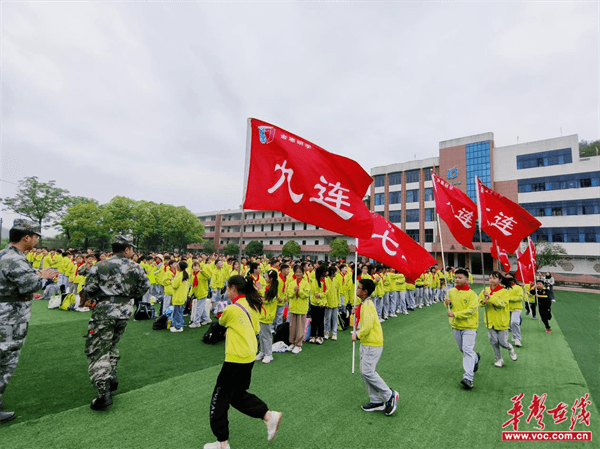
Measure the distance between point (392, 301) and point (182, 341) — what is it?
7.96 metres

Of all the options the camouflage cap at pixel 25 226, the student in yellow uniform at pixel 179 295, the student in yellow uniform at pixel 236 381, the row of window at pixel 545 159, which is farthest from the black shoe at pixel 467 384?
the row of window at pixel 545 159

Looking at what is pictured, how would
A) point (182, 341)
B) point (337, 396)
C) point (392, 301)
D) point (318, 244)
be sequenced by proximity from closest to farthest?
1. point (337, 396)
2. point (182, 341)
3. point (392, 301)
4. point (318, 244)

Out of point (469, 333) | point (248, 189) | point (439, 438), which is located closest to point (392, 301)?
point (469, 333)

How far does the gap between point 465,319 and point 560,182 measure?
121ft

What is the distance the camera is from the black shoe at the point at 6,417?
10.7 ft

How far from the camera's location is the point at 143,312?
870 cm

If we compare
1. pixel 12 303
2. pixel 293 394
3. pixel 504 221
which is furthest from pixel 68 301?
pixel 504 221

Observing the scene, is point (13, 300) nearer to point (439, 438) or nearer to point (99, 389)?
point (99, 389)

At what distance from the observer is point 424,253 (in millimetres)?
5230

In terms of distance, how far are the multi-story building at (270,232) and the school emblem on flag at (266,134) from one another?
3861 centimetres

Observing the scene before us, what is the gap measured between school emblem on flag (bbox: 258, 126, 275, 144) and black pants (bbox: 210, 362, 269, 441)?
2.75 m

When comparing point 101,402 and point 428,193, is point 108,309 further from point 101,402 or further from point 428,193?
point 428,193

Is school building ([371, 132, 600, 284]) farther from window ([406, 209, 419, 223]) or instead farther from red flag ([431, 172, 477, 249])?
red flag ([431, 172, 477, 249])

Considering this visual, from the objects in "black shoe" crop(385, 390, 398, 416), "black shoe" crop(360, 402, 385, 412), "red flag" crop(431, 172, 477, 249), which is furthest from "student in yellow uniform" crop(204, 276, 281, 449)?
"red flag" crop(431, 172, 477, 249)
